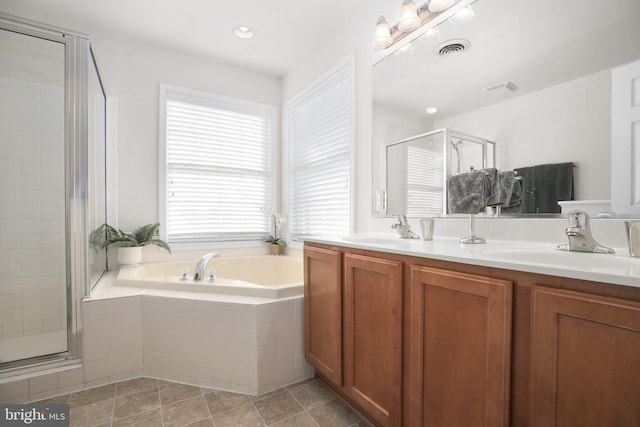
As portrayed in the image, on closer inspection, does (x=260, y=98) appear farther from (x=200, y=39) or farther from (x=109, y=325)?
(x=109, y=325)

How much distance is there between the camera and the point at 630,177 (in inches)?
43.9

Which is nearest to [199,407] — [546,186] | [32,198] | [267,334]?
[267,334]

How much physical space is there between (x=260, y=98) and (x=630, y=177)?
3.10 metres

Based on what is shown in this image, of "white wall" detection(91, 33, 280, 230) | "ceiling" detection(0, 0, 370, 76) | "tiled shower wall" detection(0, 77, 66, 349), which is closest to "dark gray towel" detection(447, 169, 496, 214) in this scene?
"ceiling" detection(0, 0, 370, 76)

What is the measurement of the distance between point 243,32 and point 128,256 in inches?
84.4

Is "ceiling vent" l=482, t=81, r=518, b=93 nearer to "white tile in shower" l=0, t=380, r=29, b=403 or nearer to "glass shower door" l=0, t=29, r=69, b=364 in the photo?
"glass shower door" l=0, t=29, r=69, b=364

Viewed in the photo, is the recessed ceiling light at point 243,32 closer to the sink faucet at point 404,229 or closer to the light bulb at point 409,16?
the light bulb at point 409,16

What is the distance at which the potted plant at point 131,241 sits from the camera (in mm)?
2557

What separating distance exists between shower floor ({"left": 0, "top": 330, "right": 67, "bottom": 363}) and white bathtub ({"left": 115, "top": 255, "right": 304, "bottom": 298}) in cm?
43

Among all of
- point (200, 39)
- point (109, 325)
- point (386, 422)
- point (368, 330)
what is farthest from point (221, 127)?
point (386, 422)

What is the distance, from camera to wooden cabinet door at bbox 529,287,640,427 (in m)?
0.66

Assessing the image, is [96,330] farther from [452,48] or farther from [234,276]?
[452,48]

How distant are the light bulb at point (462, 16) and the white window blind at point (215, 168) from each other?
2.18 meters

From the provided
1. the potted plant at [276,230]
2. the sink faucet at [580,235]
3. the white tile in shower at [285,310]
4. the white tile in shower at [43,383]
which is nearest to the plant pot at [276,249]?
the potted plant at [276,230]
